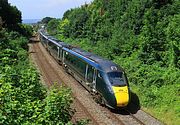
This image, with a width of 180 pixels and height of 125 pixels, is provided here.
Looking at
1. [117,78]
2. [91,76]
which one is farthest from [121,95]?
[91,76]

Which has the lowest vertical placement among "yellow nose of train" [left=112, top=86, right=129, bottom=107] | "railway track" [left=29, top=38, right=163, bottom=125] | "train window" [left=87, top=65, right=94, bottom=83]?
"railway track" [left=29, top=38, right=163, bottom=125]

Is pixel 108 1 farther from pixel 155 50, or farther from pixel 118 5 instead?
pixel 155 50

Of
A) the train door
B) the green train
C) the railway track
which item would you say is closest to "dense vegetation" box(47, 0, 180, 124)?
the railway track

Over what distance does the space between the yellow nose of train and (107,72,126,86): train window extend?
431 millimetres

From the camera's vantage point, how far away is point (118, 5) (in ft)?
154

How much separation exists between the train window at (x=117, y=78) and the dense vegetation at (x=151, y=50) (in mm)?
2425

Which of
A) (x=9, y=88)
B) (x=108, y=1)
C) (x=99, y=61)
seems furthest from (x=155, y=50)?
(x=108, y=1)

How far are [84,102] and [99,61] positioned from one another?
3.13 m

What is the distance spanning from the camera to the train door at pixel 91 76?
24172mm

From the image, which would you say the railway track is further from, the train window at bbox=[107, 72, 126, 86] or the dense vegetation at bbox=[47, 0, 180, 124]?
the dense vegetation at bbox=[47, 0, 180, 124]

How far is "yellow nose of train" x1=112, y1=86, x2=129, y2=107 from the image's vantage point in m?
21.4

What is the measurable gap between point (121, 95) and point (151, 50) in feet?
31.7

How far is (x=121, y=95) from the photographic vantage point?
21.5 meters

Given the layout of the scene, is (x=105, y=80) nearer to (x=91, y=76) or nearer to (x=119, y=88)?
(x=119, y=88)
